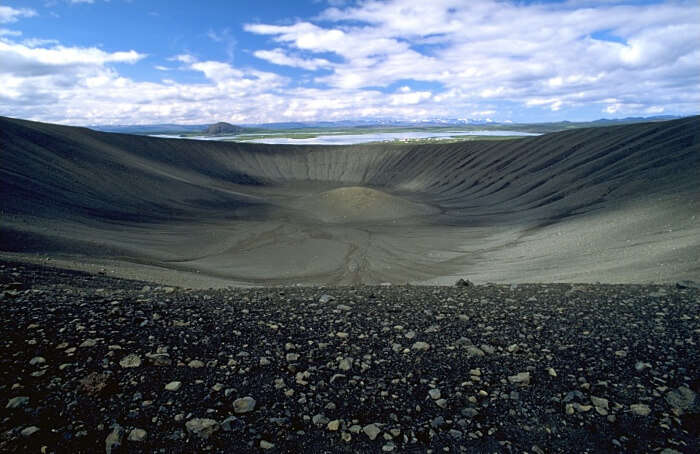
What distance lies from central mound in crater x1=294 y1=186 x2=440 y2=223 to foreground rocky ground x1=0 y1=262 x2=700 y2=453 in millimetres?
29225

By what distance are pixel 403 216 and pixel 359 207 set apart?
176 inches

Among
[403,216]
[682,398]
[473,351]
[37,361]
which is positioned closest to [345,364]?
[473,351]

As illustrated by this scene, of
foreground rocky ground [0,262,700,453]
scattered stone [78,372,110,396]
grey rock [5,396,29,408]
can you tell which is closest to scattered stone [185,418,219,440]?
foreground rocky ground [0,262,700,453]

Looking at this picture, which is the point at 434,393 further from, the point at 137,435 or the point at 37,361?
the point at 37,361

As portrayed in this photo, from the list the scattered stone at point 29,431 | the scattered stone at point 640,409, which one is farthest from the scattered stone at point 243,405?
the scattered stone at point 640,409

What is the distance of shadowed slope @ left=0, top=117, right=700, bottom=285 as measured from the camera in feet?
51.2

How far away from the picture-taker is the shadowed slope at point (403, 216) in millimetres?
15602

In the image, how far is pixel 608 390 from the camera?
11.0 feet

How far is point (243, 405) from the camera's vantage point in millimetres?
3070

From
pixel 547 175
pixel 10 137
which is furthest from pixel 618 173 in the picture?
pixel 10 137

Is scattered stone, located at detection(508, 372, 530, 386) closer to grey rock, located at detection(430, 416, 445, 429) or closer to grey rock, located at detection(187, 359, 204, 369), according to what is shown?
grey rock, located at detection(430, 416, 445, 429)

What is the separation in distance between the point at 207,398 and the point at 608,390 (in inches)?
137

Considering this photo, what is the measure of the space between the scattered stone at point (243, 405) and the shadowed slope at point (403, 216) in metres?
9.38

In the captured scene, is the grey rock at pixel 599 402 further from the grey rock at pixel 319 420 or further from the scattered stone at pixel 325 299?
the scattered stone at pixel 325 299
